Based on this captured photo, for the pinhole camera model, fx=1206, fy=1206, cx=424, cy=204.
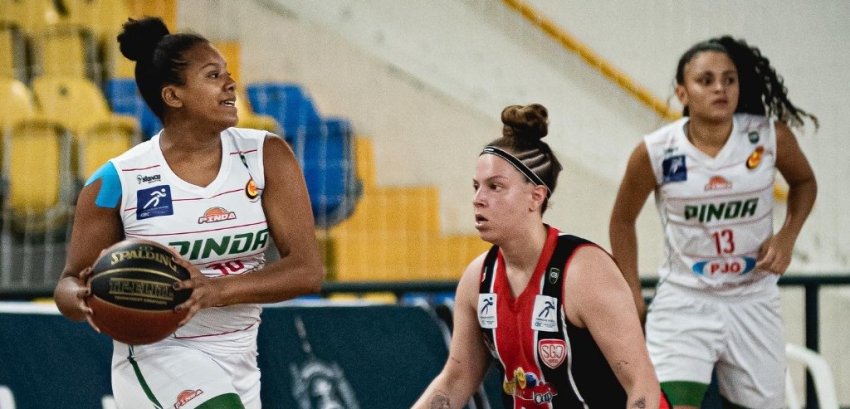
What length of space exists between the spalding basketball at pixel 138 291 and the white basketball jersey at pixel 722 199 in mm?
2195

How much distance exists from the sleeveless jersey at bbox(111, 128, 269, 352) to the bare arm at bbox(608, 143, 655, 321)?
1722mm

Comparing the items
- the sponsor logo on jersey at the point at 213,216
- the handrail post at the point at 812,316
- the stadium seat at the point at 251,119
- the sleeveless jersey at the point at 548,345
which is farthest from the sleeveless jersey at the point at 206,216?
the stadium seat at the point at 251,119

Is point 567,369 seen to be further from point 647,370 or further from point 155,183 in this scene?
point 155,183

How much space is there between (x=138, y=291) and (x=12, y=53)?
228 inches

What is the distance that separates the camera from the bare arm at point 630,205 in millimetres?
4543

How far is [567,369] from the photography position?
10.1ft

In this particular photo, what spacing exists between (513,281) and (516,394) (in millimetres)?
299

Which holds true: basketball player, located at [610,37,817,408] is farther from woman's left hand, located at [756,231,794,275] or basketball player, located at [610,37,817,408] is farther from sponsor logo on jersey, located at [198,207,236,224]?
sponsor logo on jersey, located at [198,207,236,224]

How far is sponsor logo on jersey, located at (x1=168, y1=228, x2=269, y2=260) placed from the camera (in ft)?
10.4

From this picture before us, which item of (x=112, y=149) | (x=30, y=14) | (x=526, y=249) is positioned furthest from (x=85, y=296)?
(x=30, y=14)

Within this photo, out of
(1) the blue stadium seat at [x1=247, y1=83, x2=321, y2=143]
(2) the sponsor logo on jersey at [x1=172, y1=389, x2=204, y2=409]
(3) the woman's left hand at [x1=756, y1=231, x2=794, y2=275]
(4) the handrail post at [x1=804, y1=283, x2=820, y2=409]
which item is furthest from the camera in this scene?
(1) the blue stadium seat at [x1=247, y1=83, x2=321, y2=143]

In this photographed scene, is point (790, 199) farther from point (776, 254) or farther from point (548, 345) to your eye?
point (548, 345)

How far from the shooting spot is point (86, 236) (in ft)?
10.5

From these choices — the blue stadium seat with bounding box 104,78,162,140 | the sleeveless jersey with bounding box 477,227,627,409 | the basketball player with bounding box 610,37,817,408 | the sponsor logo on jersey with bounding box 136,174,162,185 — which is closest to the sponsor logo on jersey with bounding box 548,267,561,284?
the sleeveless jersey with bounding box 477,227,627,409
